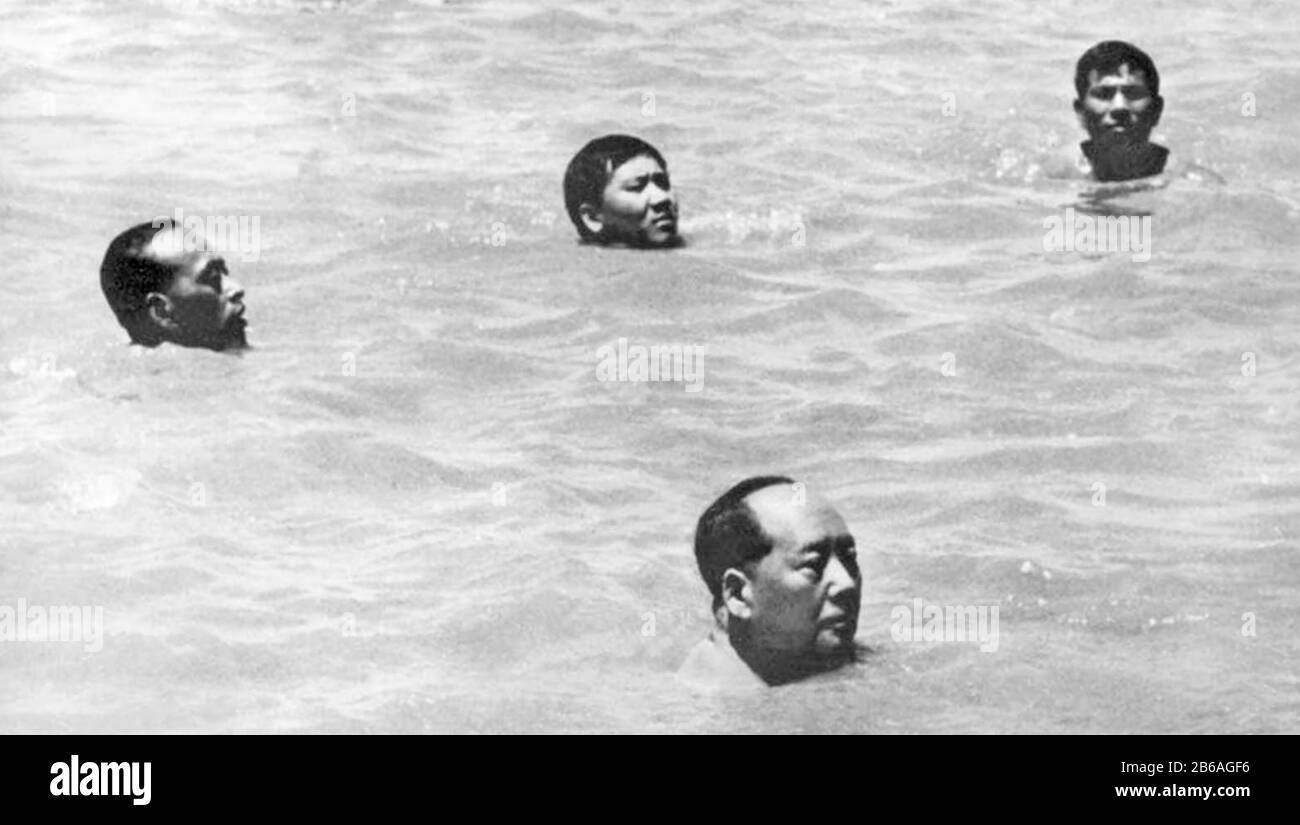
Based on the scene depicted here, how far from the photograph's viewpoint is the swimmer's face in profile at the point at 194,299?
11406 mm

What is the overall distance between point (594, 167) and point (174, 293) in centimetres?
279

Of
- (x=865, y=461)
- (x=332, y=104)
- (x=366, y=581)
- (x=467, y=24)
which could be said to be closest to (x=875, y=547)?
(x=865, y=461)

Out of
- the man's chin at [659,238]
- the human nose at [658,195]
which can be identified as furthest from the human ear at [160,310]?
the human nose at [658,195]

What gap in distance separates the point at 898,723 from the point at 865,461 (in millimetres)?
2262

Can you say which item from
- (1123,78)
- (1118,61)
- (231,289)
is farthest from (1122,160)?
(231,289)

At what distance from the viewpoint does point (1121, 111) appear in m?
14.0

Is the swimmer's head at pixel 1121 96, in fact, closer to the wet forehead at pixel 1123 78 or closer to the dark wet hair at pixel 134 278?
the wet forehead at pixel 1123 78

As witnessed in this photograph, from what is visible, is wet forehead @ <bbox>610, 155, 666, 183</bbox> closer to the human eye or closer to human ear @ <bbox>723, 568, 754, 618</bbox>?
the human eye

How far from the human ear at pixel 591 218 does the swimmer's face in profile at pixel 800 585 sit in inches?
195

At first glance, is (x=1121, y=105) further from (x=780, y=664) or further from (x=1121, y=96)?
(x=780, y=664)

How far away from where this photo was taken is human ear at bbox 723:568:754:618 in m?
8.26

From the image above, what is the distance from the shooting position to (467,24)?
646 inches

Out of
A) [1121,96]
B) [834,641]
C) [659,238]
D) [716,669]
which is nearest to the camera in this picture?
[834,641]

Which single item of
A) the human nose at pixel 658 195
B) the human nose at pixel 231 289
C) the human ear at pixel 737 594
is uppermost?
the human nose at pixel 658 195
